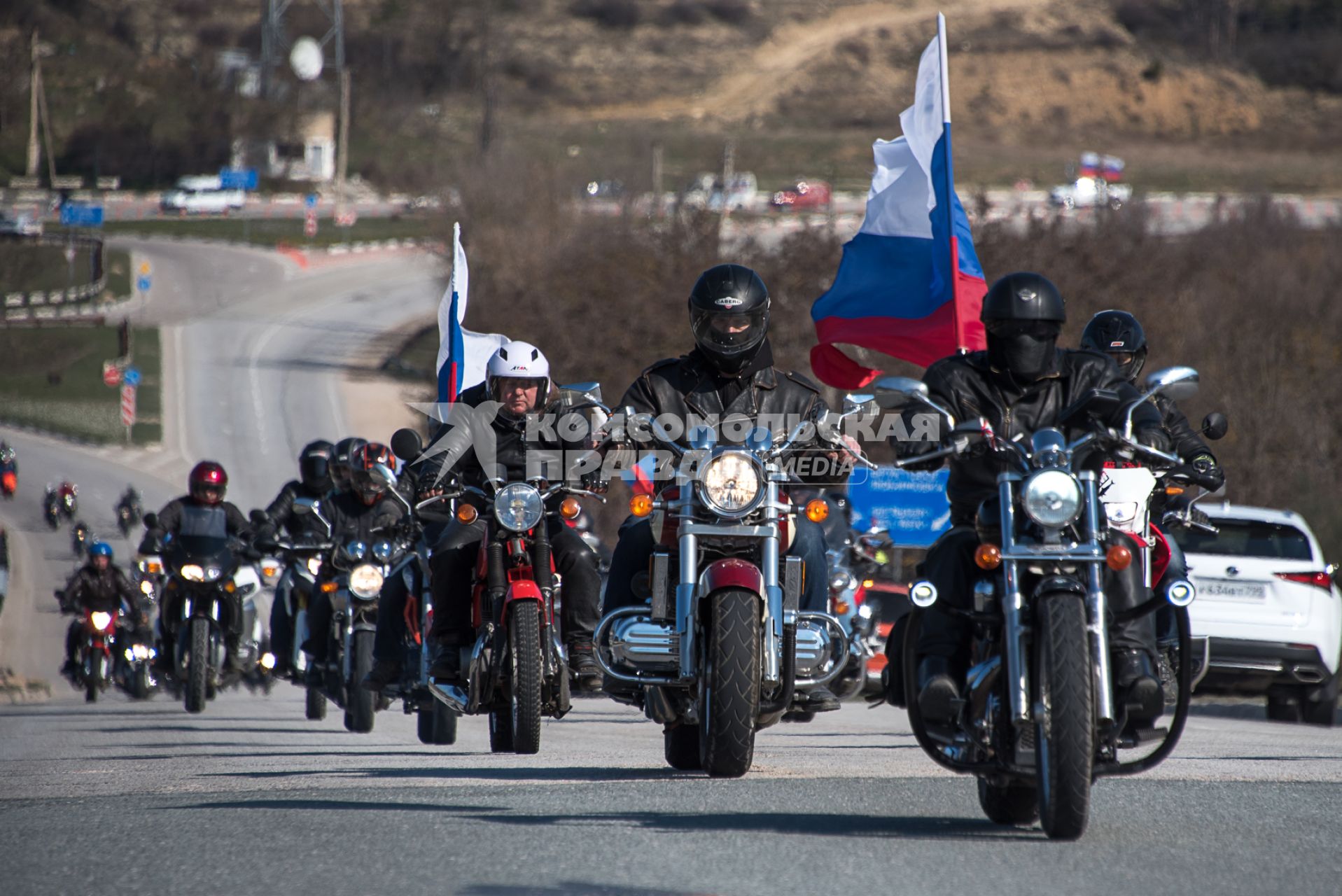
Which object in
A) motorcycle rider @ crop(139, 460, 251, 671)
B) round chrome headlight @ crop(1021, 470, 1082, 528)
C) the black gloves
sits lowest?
motorcycle rider @ crop(139, 460, 251, 671)

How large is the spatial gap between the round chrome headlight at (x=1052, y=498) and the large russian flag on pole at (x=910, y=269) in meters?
7.83

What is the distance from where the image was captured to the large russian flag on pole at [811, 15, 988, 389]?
1491cm

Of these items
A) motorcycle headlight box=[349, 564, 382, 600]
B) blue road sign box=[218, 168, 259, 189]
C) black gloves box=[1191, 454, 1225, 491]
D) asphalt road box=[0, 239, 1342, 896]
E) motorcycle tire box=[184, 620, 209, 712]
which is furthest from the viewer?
blue road sign box=[218, 168, 259, 189]

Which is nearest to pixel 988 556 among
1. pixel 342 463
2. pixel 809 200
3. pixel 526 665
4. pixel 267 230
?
pixel 526 665

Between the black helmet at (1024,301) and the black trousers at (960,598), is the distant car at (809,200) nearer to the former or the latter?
the black helmet at (1024,301)

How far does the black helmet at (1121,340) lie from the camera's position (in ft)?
35.8

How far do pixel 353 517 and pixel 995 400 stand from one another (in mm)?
8672

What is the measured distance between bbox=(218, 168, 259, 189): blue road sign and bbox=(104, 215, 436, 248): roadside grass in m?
4.97

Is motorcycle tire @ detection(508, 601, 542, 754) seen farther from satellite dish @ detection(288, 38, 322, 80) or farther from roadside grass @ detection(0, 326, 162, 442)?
satellite dish @ detection(288, 38, 322, 80)

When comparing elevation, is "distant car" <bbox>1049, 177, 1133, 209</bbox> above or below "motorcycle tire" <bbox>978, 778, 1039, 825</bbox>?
above

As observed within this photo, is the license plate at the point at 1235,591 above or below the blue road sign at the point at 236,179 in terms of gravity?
below

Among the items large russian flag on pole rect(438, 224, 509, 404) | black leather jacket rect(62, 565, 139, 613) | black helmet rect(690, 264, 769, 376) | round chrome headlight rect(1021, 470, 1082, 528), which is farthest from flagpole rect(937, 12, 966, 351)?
black leather jacket rect(62, 565, 139, 613)

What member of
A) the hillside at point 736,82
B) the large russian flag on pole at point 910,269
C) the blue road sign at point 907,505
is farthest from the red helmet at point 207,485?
the hillside at point 736,82

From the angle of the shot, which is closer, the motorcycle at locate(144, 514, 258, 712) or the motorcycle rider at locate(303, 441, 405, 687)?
the motorcycle rider at locate(303, 441, 405, 687)
